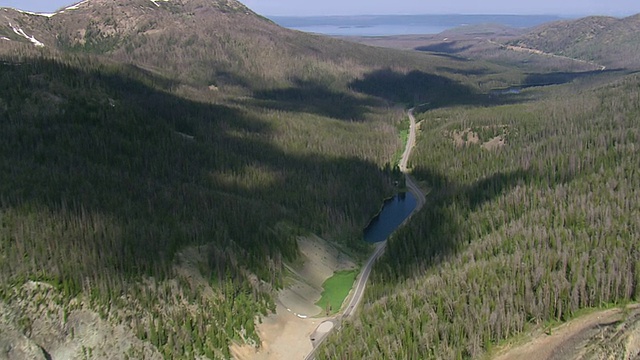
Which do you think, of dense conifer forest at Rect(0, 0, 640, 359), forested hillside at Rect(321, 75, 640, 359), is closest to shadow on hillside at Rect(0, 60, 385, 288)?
dense conifer forest at Rect(0, 0, 640, 359)

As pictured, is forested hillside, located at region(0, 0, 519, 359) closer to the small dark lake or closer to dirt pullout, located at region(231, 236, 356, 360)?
dirt pullout, located at region(231, 236, 356, 360)

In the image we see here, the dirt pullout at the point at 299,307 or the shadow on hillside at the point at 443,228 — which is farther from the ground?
the shadow on hillside at the point at 443,228

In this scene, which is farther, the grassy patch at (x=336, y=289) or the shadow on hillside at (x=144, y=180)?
the grassy patch at (x=336, y=289)

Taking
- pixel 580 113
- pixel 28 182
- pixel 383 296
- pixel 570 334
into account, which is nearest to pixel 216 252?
pixel 383 296

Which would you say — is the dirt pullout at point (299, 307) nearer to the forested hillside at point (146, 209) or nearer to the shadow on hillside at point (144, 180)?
the forested hillside at point (146, 209)

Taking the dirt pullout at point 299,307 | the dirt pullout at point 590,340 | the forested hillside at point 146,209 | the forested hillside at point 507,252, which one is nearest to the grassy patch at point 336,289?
the dirt pullout at point 299,307

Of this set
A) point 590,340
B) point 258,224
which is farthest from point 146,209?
point 590,340
